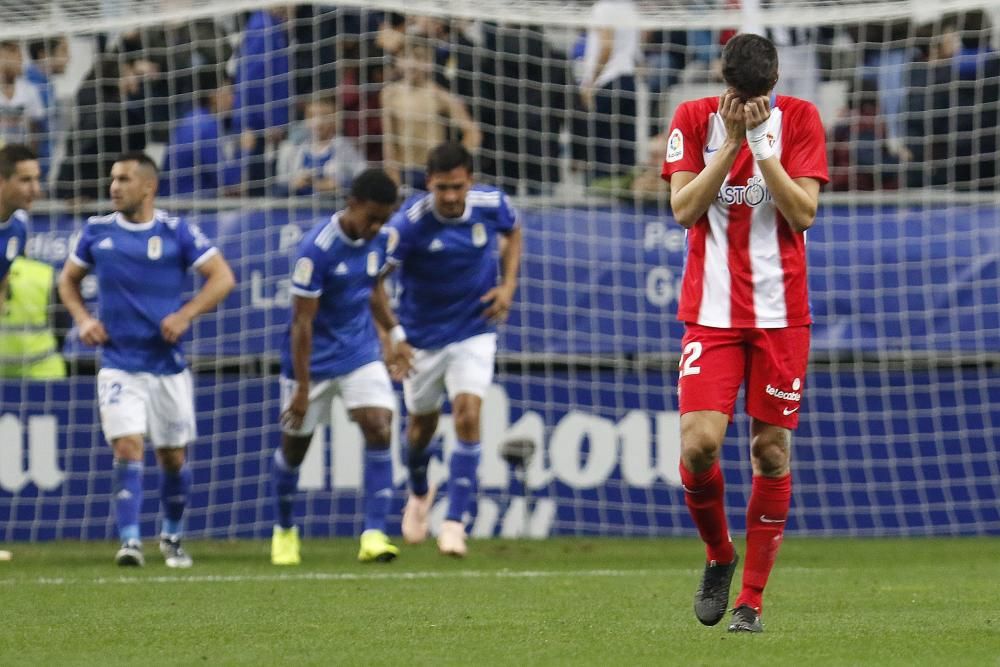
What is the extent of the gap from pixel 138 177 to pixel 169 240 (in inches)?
15.2

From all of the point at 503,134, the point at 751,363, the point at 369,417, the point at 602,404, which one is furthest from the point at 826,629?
the point at 503,134

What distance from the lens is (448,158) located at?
9984mm

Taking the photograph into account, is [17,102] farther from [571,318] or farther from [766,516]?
[766,516]

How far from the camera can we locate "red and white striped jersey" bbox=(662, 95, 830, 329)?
574cm

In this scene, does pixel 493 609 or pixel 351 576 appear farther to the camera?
pixel 351 576

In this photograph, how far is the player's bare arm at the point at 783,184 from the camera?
17.8 ft

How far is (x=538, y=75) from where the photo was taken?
12.6 m

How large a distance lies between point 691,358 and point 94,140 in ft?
25.2

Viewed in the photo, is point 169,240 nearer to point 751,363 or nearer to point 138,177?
point 138,177

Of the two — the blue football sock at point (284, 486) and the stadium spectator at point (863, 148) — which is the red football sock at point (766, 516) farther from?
the stadium spectator at point (863, 148)

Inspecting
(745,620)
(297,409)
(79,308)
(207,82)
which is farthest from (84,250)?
(745,620)

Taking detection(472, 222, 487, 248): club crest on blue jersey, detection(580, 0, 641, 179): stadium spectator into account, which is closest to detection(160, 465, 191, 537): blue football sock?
detection(472, 222, 487, 248): club crest on blue jersey

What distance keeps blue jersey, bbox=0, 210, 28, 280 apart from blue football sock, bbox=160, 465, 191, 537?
1.45m

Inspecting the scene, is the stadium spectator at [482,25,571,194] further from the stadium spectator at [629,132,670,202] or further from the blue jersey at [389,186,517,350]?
the blue jersey at [389,186,517,350]
